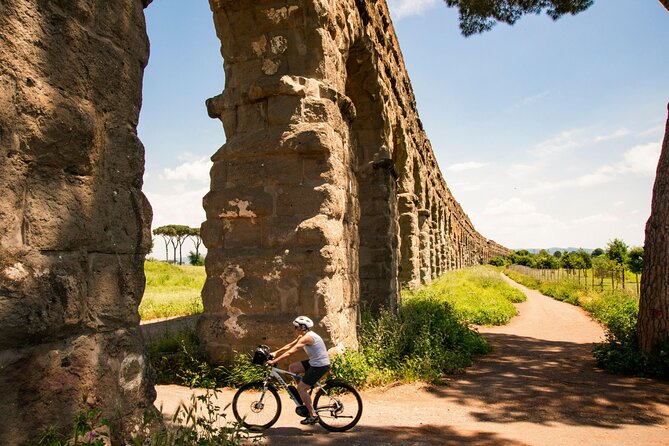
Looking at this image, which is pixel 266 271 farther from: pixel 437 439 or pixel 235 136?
pixel 437 439

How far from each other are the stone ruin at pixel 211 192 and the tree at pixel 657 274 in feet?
13.1

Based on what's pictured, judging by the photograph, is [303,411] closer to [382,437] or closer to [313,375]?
[313,375]

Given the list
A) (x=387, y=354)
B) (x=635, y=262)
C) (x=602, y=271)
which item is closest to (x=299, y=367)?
(x=387, y=354)

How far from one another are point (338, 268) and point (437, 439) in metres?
2.18

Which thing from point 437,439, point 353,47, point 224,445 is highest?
point 353,47

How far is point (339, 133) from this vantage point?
20.1ft

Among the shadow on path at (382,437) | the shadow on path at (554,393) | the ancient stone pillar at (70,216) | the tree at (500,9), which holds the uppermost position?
the tree at (500,9)

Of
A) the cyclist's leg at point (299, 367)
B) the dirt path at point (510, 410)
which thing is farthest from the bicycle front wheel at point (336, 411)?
the cyclist's leg at point (299, 367)

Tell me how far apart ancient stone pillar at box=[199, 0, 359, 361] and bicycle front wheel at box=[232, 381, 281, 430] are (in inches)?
34.0

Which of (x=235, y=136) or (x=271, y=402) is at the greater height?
(x=235, y=136)

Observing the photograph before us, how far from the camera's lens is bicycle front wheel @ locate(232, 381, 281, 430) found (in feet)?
13.7

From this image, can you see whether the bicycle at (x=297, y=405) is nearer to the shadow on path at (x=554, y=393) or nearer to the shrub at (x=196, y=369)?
the shrub at (x=196, y=369)

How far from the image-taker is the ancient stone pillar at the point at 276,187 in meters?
5.50

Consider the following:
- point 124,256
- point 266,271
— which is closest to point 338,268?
point 266,271
